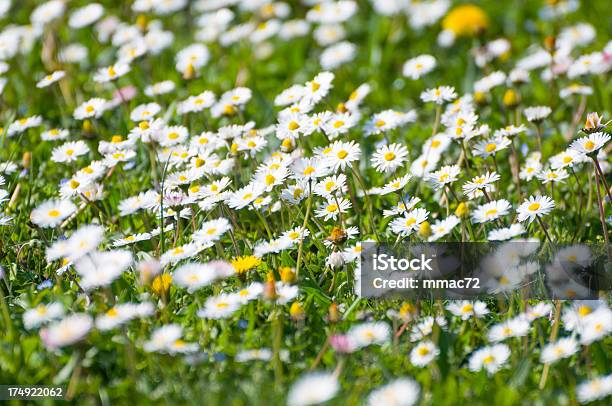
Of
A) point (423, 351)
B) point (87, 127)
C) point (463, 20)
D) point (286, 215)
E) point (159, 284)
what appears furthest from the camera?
point (463, 20)

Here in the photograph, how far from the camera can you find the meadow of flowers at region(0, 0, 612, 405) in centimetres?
185

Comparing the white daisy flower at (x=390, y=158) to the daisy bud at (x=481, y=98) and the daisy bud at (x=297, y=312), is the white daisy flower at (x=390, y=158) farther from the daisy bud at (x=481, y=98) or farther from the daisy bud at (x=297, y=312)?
the daisy bud at (x=481, y=98)

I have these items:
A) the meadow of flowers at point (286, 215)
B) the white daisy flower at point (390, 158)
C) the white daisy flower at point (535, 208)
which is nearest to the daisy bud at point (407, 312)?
the meadow of flowers at point (286, 215)

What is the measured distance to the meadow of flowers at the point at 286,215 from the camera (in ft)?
6.07

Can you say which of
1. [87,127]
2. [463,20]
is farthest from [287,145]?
[463,20]

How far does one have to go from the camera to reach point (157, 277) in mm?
2125

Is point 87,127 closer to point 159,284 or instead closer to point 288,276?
point 159,284

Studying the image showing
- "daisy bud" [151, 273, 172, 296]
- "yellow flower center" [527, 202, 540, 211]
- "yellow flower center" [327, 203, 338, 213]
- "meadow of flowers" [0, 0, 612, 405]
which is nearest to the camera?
"meadow of flowers" [0, 0, 612, 405]

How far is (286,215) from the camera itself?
105 inches

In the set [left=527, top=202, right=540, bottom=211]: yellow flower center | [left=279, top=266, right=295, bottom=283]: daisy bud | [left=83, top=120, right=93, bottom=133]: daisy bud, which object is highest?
[left=527, top=202, right=540, bottom=211]: yellow flower center

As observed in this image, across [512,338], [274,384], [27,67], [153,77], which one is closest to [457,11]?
[153,77]

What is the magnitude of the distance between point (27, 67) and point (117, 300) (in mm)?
2258

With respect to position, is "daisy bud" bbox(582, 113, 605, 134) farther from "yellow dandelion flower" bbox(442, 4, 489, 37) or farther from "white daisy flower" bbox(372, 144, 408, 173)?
"yellow dandelion flower" bbox(442, 4, 489, 37)

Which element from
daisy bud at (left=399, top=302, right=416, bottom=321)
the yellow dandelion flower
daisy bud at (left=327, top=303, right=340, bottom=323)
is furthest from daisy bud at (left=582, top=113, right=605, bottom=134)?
the yellow dandelion flower
